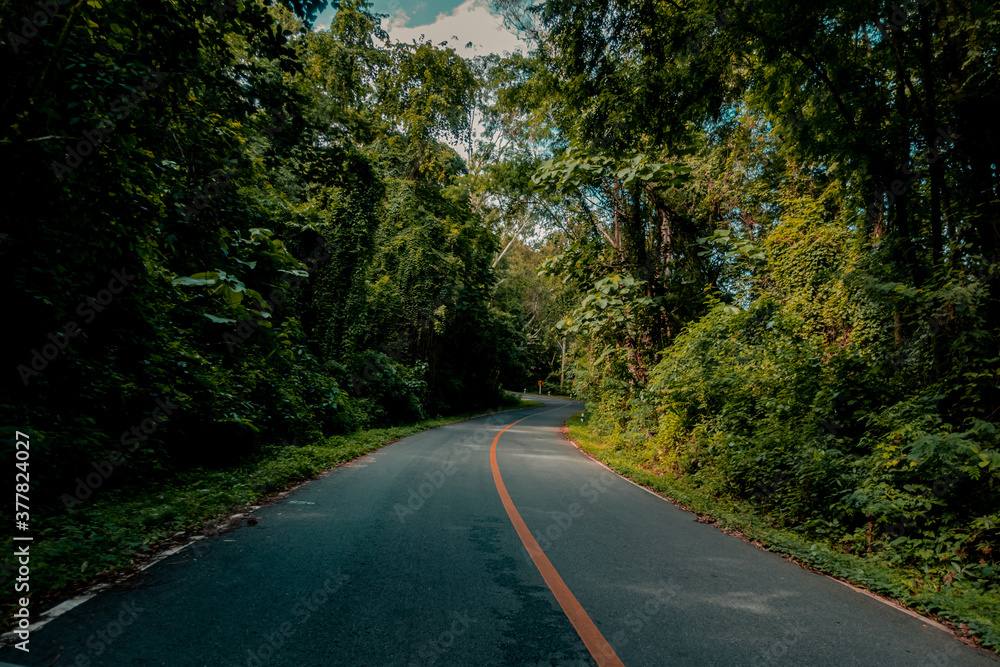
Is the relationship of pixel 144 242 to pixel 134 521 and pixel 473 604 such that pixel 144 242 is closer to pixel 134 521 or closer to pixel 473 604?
pixel 134 521

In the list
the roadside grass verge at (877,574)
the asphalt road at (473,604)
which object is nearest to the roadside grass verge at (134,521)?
the asphalt road at (473,604)

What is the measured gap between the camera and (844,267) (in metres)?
7.22

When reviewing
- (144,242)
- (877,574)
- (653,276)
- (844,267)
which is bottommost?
(877,574)

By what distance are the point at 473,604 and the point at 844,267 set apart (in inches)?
296

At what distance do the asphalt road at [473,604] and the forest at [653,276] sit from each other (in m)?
Result: 0.69

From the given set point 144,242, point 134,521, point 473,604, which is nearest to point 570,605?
point 473,604

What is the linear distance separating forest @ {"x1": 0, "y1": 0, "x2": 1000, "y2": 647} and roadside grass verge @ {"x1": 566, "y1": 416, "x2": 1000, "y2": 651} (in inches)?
1.5

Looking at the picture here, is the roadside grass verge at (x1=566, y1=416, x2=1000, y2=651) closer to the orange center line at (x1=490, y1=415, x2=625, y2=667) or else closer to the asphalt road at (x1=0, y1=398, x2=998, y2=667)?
the asphalt road at (x1=0, y1=398, x2=998, y2=667)

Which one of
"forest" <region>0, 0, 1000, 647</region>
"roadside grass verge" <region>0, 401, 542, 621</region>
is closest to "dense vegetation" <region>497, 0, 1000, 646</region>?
"forest" <region>0, 0, 1000, 647</region>

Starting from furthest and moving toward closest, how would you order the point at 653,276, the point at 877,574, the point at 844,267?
the point at 653,276, the point at 844,267, the point at 877,574

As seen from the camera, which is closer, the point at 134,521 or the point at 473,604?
the point at 473,604

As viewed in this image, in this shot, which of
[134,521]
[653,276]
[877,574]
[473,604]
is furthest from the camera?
[653,276]

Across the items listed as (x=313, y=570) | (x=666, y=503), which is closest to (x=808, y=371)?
(x=666, y=503)

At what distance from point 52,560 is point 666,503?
271 inches
